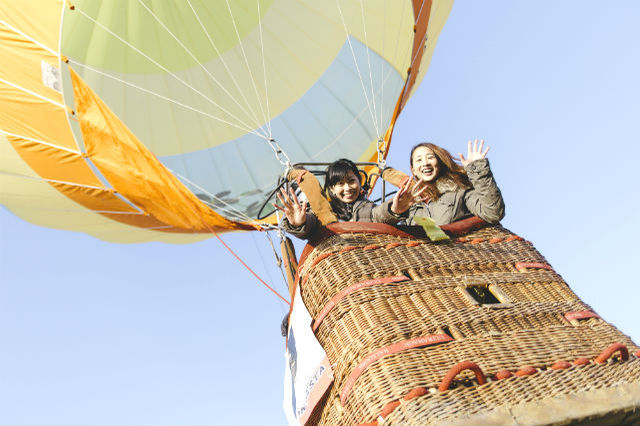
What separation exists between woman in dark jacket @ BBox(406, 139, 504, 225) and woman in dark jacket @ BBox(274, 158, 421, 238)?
88 mm

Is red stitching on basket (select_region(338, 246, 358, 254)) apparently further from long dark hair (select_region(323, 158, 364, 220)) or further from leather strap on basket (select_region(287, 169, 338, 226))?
long dark hair (select_region(323, 158, 364, 220))

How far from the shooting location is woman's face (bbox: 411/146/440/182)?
241cm

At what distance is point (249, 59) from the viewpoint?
4539 mm

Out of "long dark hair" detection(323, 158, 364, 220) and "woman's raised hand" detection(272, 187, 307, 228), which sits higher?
"long dark hair" detection(323, 158, 364, 220)

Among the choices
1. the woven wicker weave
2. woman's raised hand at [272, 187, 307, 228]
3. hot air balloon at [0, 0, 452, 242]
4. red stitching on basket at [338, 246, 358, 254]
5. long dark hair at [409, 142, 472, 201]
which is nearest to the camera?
the woven wicker weave

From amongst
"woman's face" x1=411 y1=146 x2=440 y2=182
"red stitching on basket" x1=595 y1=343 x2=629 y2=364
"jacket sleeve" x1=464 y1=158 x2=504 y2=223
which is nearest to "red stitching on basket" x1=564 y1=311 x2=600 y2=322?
"red stitching on basket" x1=595 y1=343 x2=629 y2=364

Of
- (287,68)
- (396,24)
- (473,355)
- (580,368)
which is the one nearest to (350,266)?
(473,355)

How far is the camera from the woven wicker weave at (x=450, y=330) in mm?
1359

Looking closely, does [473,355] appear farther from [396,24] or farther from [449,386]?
[396,24]

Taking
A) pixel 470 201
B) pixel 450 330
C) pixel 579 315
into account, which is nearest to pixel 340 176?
pixel 470 201

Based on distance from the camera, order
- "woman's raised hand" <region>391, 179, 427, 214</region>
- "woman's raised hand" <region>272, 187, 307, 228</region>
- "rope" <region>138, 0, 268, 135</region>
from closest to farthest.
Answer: "woman's raised hand" <region>272, 187, 307, 228</region>
"woman's raised hand" <region>391, 179, 427, 214</region>
"rope" <region>138, 0, 268, 135</region>

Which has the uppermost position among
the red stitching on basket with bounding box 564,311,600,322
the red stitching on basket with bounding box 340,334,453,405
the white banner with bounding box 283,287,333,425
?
the white banner with bounding box 283,287,333,425

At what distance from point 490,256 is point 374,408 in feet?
2.89

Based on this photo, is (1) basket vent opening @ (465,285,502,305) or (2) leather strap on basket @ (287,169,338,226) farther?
(2) leather strap on basket @ (287,169,338,226)
